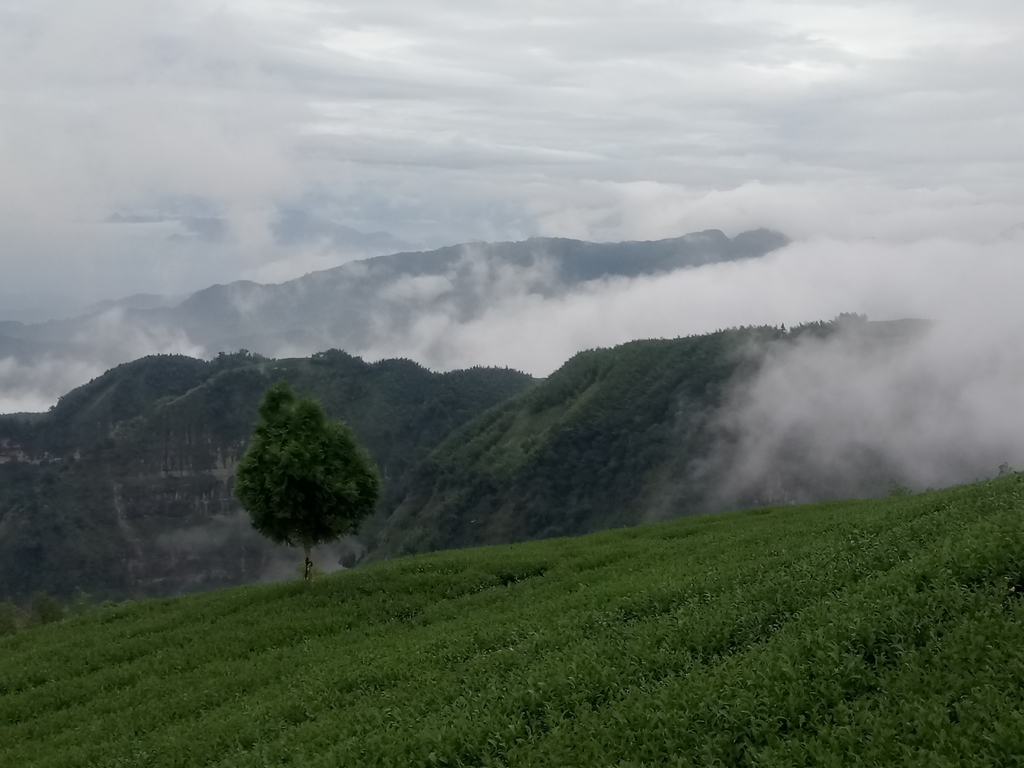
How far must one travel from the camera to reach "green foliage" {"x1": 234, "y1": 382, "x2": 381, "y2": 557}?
33688mm

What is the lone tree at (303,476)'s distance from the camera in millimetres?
33688

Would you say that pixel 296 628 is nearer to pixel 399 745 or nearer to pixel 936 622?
pixel 399 745

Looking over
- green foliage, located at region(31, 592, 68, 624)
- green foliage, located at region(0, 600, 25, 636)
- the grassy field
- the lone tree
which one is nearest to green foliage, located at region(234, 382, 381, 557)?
the lone tree

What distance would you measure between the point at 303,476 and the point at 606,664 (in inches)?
783

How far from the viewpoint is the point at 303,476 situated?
110ft

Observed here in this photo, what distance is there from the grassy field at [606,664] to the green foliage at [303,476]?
10.0ft

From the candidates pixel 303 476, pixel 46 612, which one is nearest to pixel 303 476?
pixel 303 476

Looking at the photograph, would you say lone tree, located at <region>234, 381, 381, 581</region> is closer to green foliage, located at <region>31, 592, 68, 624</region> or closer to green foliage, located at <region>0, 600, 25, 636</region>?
green foliage, located at <region>0, 600, 25, 636</region>

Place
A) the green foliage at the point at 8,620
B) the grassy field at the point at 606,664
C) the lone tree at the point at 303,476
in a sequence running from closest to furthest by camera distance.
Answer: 1. the grassy field at the point at 606,664
2. the lone tree at the point at 303,476
3. the green foliage at the point at 8,620

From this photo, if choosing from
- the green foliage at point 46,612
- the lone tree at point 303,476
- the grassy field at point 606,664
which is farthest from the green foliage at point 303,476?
the green foliage at point 46,612

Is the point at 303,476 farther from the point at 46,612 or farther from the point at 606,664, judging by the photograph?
the point at 46,612

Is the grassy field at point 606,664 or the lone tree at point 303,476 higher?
the lone tree at point 303,476

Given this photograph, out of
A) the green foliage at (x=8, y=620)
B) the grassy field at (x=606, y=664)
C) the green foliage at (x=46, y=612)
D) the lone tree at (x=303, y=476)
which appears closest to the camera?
the grassy field at (x=606, y=664)

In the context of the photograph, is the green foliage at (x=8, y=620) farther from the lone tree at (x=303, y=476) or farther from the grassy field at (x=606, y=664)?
the lone tree at (x=303, y=476)
